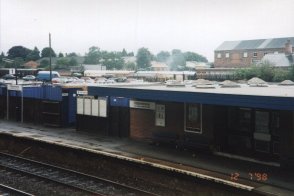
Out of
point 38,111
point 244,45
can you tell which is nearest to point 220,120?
point 38,111

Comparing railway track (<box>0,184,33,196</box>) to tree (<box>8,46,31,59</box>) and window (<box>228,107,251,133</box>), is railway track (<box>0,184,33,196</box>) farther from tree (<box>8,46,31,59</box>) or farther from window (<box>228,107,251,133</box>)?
tree (<box>8,46,31,59</box>)

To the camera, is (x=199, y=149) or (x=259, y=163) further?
(x=199, y=149)

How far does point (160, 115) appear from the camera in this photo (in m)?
21.2

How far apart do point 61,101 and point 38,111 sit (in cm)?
355

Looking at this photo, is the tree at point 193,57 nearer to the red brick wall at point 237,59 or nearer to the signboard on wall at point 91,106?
the red brick wall at point 237,59

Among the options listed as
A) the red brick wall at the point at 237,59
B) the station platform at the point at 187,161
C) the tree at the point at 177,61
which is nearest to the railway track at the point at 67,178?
the station platform at the point at 187,161

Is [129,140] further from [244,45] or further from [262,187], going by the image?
[244,45]

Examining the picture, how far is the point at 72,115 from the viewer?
2833cm

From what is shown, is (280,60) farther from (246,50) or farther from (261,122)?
(261,122)

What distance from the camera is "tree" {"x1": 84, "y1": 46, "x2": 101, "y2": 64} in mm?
146500

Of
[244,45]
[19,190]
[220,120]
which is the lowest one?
[19,190]

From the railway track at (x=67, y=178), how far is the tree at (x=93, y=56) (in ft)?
418

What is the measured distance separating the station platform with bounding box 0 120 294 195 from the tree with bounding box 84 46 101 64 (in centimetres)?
12166

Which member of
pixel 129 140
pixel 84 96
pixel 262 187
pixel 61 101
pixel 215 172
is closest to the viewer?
pixel 262 187
